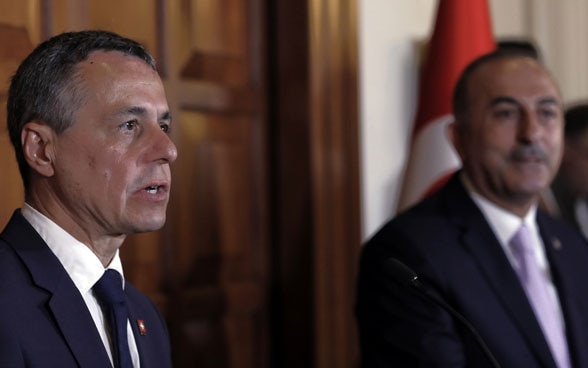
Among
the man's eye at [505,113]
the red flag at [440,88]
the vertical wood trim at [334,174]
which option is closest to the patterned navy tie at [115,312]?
the man's eye at [505,113]

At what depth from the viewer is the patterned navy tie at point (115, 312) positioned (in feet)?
5.79

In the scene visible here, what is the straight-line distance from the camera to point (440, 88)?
11.6 ft

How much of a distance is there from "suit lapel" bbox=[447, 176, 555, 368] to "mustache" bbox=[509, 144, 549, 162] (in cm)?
17

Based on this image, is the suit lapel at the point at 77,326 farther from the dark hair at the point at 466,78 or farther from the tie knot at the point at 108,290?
the dark hair at the point at 466,78

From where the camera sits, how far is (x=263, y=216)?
3.34 m

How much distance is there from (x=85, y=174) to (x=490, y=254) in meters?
1.32

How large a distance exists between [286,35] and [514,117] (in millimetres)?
855

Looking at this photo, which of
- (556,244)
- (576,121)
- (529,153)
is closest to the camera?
(529,153)

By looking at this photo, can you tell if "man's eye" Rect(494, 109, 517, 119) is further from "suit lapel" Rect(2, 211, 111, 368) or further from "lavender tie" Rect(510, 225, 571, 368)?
"suit lapel" Rect(2, 211, 111, 368)

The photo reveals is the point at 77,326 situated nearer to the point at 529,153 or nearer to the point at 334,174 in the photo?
the point at 529,153

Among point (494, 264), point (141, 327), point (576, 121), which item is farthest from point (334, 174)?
point (141, 327)

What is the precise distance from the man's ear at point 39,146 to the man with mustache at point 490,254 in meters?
0.97

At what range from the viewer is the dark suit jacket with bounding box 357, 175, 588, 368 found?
254 centimetres

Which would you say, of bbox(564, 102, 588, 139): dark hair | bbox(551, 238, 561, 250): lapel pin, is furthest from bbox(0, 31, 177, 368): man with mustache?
bbox(564, 102, 588, 139): dark hair
